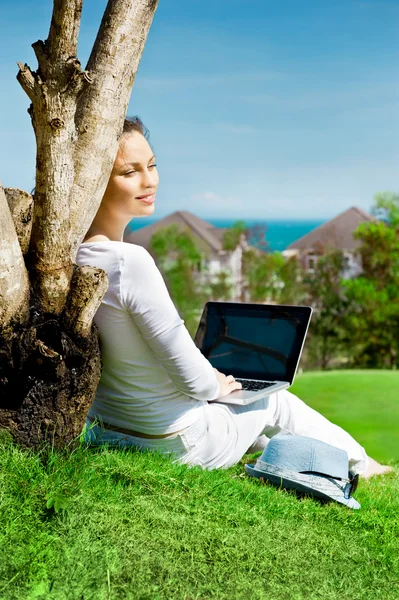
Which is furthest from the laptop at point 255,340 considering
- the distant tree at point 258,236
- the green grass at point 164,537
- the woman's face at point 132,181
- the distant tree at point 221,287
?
the distant tree at point 258,236

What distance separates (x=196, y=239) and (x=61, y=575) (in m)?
24.2

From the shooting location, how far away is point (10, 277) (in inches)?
96.8

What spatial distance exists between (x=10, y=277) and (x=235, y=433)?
3.92 feet

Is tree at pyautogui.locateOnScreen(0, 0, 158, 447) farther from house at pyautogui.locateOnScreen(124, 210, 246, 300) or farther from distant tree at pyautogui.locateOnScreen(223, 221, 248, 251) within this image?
distant tree at pyautogui.locateOnScreen(223, 221, 248, 251)

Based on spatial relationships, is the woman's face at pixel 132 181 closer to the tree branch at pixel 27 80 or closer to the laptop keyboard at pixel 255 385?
the tree branch at pixel 27 80

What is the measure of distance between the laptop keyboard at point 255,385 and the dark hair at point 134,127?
3.84ft

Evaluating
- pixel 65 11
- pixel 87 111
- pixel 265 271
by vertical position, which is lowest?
pixel 265 271

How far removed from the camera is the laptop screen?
3418 millimetres

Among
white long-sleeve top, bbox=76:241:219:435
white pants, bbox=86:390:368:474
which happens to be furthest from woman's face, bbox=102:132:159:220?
white pants, bbox=86:390:368:474

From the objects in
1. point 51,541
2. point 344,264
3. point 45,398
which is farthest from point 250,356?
point 344,264

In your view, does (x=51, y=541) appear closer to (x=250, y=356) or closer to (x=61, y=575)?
(x=61, y=575)

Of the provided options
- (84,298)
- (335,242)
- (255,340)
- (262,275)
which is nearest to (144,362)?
(84,298)

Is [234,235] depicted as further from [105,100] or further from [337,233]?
[105,100]

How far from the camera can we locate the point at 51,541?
2.29 m
